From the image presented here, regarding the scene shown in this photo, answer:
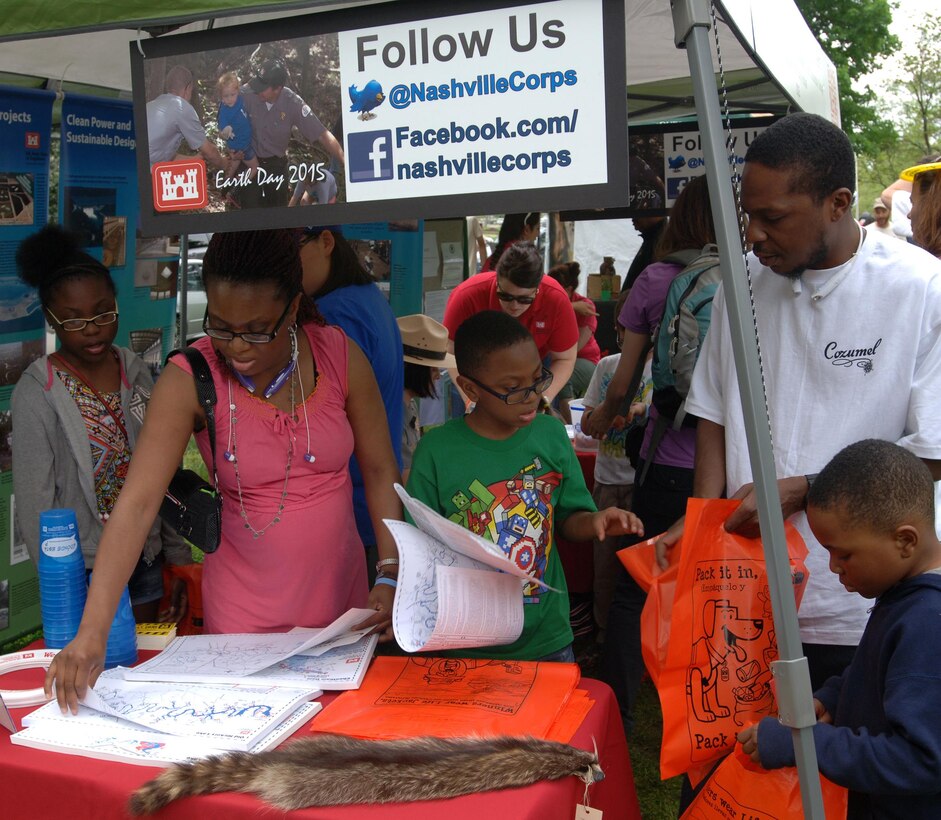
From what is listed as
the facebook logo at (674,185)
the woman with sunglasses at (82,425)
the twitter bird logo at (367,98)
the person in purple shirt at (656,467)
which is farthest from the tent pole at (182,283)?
the twitter bird logo at (367,98)

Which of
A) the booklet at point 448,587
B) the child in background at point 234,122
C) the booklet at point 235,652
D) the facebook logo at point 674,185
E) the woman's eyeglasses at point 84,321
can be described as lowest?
the booklet at point 235,652

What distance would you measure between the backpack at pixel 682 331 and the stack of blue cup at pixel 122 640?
5.40 feet

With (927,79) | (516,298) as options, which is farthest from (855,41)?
(516,298)

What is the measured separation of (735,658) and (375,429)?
99 cm

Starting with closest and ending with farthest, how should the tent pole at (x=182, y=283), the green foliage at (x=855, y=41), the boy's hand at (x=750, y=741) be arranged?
the boy's hand at (x=750, y=741), the tent pole at (x=182, y=283), the green foliage at (x=855, y=41)

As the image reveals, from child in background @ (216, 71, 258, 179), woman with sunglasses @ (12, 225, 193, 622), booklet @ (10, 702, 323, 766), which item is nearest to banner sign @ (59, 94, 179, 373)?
woman with sunglasses @ (12, 225, 193, 622)

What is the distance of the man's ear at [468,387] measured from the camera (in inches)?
87.9

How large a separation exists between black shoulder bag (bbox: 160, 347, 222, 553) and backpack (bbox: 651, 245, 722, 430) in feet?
4.65

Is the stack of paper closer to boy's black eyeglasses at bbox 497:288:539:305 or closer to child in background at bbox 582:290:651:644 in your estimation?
child in background at bbox 582:290:651:644

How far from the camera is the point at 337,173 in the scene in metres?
1.62

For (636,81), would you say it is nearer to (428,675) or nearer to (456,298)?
(456,298)

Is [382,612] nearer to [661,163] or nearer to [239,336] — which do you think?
[239,336]

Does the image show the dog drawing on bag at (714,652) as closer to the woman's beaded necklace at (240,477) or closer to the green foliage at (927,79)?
the woman's beaded necklace at (240,477)

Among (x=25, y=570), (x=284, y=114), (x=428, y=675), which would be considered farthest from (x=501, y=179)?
(x=25, y=570)
